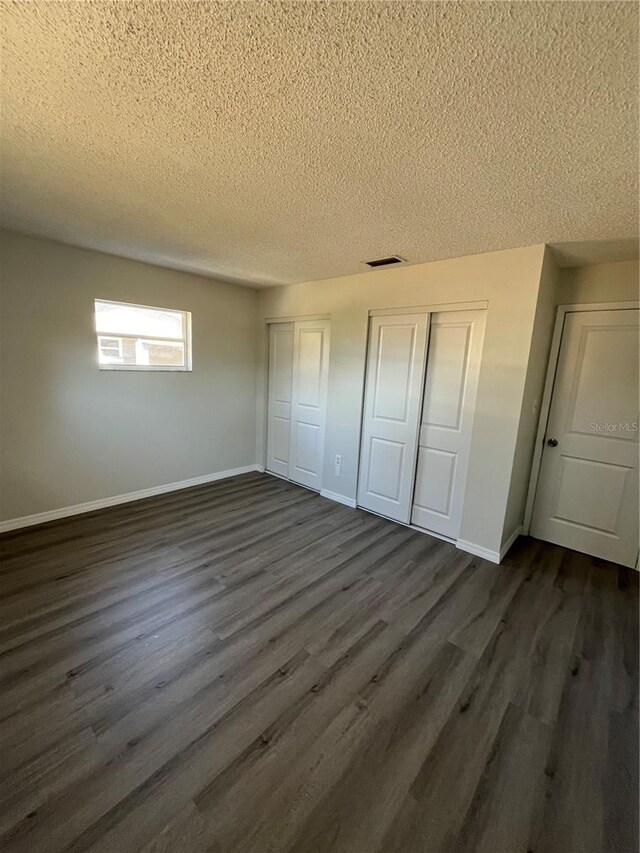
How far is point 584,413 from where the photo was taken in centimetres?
288

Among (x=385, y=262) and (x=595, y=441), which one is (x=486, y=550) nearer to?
(x=595, y=441)

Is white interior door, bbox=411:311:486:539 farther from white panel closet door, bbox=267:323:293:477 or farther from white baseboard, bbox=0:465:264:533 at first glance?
white baseboard, bbox=0:465:264:533

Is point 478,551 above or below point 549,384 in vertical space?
below

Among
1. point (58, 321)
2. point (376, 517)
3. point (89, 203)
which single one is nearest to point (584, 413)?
point (376, 517)

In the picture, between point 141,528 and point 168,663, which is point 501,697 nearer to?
point 168,663

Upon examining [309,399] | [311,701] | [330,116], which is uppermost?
[330,116]

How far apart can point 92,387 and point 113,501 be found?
1193 millimetres

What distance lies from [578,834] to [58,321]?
14.3 feet

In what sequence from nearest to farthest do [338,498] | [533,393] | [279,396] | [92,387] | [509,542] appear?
1. [533,393]
2. [509,542]
3. [92,387]
4. [338,498]
5. [279,396]

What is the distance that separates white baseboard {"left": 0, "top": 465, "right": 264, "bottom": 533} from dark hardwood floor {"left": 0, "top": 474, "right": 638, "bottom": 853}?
221 millimetres

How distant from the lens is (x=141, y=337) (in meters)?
3.55

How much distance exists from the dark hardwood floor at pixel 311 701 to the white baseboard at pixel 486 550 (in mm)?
92

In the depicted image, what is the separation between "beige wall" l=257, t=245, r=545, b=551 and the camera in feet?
8.22

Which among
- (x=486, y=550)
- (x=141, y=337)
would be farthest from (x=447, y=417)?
(x=141, y=337)
